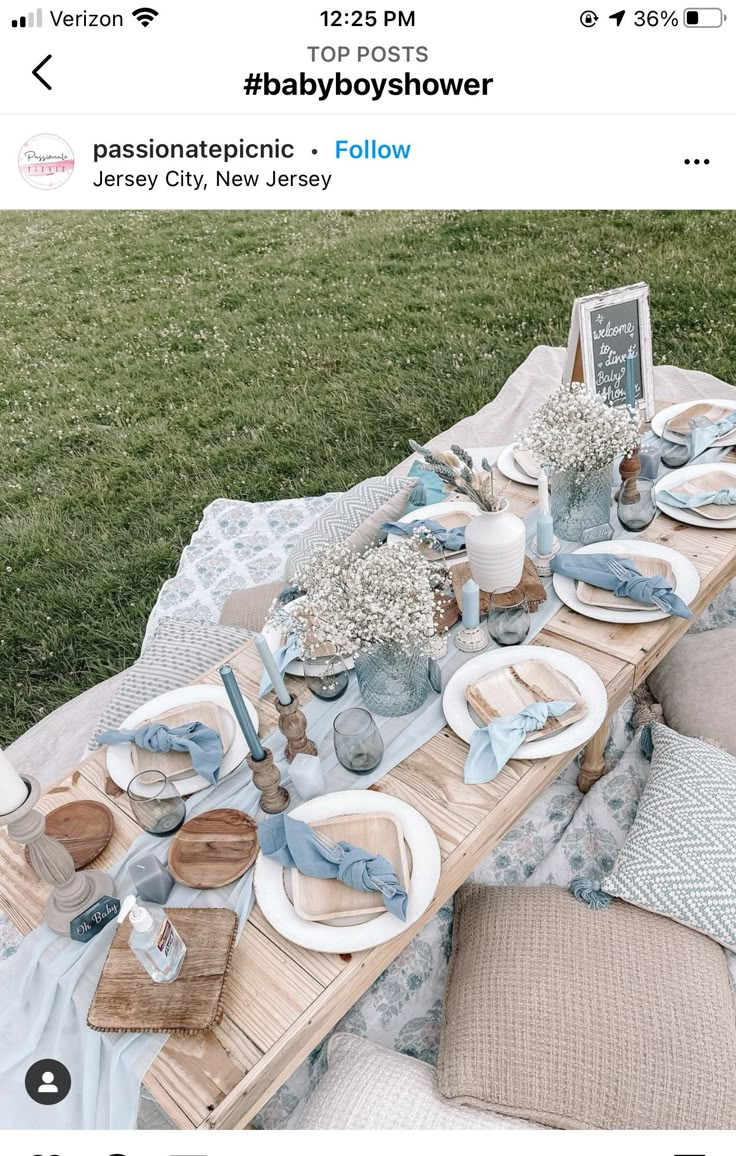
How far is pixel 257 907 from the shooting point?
1790 millimetres

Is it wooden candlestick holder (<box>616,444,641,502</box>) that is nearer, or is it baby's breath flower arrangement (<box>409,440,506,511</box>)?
baby's breath flower arrangement (<box>409,440,506,511</box>)

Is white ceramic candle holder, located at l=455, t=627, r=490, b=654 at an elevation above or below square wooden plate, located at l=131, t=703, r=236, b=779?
above

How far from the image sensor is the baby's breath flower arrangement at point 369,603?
189 cm

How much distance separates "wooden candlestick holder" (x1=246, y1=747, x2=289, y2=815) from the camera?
186cm

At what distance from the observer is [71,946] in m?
1.79

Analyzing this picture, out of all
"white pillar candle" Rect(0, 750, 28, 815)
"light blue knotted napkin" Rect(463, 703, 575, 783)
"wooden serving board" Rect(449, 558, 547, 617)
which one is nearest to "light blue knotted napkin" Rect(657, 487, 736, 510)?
"wooden serving board" Rect(449, 558, 547, 617)

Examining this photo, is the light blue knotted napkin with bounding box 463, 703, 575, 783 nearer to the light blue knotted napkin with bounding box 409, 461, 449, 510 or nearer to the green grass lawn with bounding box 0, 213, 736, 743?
the light blue knotted napkin with bounding box 409, 461, 449, 510

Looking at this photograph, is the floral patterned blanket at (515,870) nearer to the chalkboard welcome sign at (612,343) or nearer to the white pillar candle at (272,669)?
the white pillar candle at (272,669)

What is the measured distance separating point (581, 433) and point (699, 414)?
1.08m

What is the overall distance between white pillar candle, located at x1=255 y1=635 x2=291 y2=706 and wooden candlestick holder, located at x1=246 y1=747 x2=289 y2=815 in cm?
13

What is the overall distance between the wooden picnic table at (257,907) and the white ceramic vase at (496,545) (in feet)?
0.71
